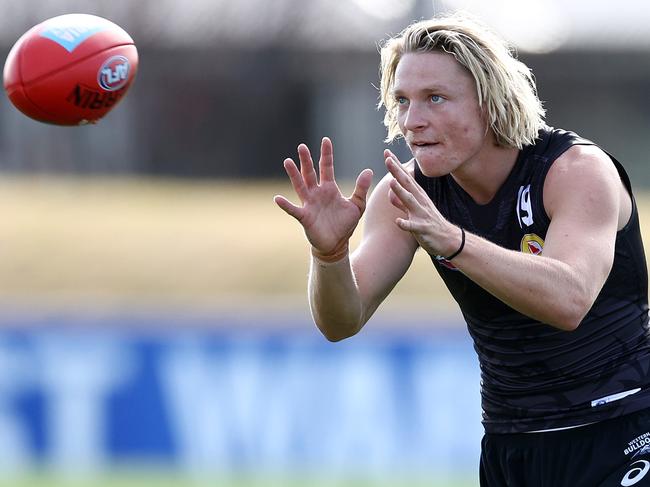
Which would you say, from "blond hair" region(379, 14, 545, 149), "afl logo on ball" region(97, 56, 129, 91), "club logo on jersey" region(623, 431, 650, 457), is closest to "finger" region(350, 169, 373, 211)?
"blond hair" region(379, 14, 545, 149)

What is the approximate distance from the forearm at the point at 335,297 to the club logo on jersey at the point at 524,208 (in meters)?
0.61

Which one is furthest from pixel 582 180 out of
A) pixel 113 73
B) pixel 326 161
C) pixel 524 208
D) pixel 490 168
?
A: pixel 113 73

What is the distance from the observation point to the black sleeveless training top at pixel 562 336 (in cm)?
424

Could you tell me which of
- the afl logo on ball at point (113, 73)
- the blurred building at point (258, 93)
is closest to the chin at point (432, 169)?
the afl logo on ball at point (113, 73)

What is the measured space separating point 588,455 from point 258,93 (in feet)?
52.5

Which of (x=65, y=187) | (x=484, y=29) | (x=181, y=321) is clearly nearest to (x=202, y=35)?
(x=65, y=187)

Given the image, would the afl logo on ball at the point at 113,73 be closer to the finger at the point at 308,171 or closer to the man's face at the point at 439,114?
the finger at the point at 308,171

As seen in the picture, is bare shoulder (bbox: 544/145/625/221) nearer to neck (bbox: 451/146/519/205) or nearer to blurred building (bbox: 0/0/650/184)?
neck (bbox: 451/146/519/205)

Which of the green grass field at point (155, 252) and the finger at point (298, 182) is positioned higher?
the green grass field at point (155, 252)

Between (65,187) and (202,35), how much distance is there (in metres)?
4.31

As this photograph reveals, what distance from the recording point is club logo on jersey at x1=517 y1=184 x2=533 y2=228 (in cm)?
416

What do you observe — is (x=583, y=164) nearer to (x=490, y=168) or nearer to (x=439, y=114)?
(x=490, y=168)

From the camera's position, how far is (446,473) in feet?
30.2

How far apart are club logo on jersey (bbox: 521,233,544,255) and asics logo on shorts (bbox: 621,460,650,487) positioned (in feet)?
2.64
